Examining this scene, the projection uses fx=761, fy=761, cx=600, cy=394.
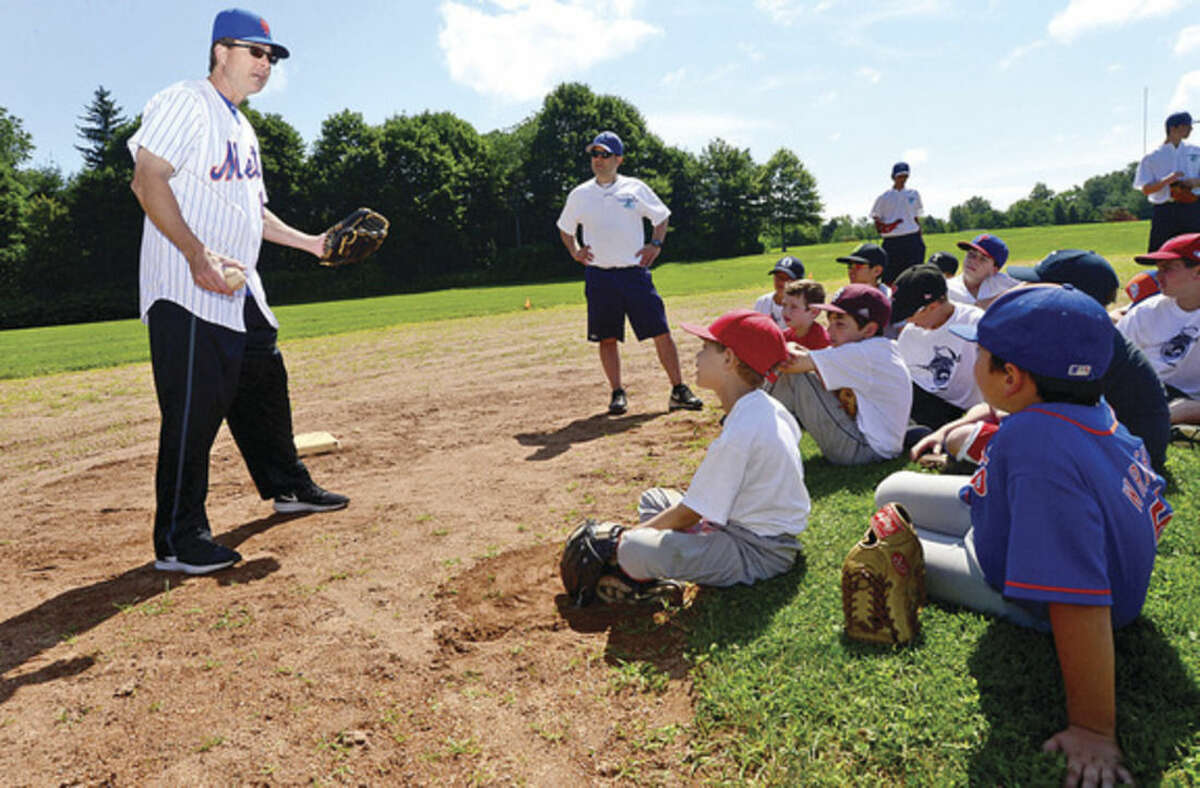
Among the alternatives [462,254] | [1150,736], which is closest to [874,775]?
[1150,736]

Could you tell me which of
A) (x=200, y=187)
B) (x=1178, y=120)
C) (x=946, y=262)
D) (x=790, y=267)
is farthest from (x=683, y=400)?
(x=1178, y=120)

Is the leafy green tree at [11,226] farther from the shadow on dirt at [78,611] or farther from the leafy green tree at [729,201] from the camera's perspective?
the shadow on dirt at [78,611]

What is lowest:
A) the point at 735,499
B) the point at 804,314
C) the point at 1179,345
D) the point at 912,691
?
the point at 912,691

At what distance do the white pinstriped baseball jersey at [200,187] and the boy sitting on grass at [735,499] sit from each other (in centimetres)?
245

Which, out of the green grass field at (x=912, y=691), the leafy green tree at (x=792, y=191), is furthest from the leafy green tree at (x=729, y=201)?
the green grass field at (x=912, y=691)

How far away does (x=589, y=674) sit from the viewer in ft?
9.47

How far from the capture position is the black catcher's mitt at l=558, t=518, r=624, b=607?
11.0 feet

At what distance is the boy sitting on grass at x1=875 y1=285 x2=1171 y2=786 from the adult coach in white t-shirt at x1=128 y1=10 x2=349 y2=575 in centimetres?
341

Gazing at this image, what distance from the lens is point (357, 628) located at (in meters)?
3.33

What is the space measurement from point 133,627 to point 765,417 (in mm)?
2936

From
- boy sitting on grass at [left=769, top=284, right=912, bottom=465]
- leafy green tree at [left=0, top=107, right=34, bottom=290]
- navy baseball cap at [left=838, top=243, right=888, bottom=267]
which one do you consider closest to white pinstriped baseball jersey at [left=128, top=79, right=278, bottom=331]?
boy sitting on grass at [left=769, top=284, right=912, bottom=465]

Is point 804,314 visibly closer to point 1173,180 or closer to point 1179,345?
point 1179,345

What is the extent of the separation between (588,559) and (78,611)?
2.44m

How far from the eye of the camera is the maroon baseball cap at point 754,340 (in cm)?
326
